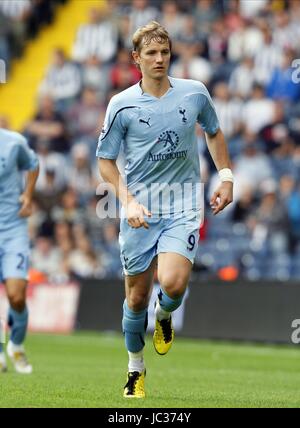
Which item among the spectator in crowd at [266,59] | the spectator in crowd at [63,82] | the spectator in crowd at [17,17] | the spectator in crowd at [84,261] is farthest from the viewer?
the spectator in crowd at [17,17]

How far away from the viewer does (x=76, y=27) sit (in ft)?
96.8

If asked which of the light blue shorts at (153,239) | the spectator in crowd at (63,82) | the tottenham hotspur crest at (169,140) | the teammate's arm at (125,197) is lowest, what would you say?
the light blue shorts at (153,239)

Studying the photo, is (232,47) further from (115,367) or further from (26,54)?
(115,367)

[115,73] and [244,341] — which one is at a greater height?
[115,73]

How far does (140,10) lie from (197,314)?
8.61 metres

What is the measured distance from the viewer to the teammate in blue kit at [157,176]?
9570mm

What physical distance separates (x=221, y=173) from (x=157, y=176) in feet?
1.77

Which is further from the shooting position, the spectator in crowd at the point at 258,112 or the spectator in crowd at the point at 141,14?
the spectator in crowd at the point at 141,14

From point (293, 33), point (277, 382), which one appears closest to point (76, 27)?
point (293, 33)

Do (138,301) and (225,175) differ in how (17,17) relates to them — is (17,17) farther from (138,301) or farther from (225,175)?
(138,301)

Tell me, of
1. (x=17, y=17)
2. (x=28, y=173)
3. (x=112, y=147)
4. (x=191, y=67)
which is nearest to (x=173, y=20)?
(x=191, y=67)

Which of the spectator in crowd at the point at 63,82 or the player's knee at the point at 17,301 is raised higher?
the spectator in crowd at the point at 63,82

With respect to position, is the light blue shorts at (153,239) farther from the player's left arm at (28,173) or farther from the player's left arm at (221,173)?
the player's left arm at (28,173)

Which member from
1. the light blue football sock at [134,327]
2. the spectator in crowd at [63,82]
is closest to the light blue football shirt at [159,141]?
the light blue football sock at [134,327]
